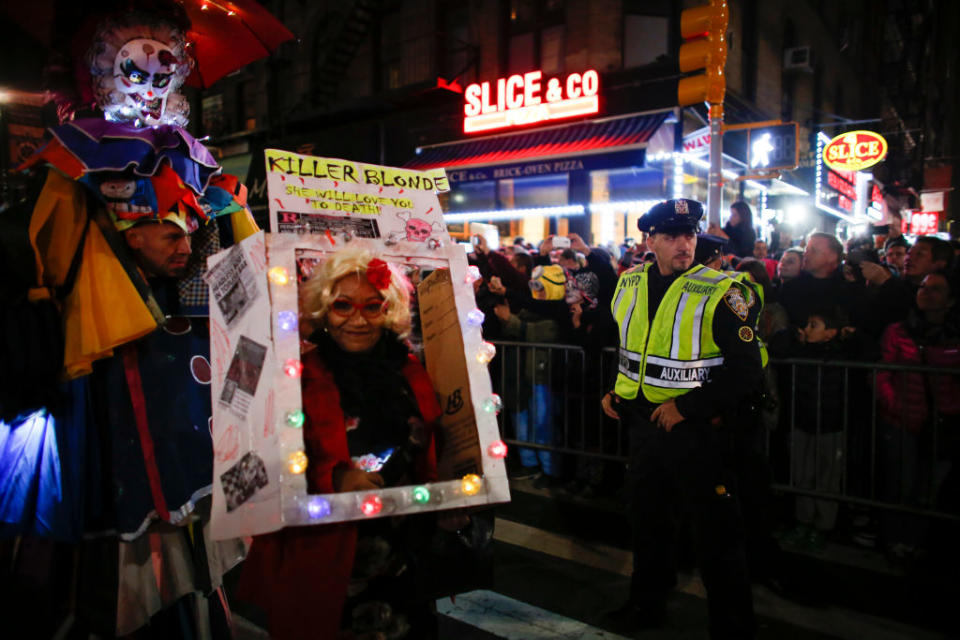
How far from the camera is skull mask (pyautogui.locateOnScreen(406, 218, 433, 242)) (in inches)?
96.5

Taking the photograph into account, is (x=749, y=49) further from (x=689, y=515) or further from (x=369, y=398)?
(x=369, y=398)

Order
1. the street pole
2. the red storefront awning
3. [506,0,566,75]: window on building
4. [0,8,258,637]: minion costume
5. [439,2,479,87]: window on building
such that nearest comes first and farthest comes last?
[0,8,258,637]: minion costume, the street pole, the red storefront awning, [506,0,566,75]: window on building, [439,2,479,87]: window on building

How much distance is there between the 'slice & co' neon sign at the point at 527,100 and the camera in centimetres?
1473

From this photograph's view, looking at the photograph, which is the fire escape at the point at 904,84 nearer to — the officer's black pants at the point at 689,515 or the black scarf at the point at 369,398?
the officer's black pants at the point at 689,515

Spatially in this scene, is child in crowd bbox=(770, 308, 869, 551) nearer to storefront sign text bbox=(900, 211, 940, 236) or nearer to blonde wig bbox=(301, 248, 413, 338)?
blonde wig bbox=(301, 248, 413, 338)

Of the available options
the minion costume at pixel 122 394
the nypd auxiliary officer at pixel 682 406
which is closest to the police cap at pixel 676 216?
the nypd auxiliary officer at pixel 682 406

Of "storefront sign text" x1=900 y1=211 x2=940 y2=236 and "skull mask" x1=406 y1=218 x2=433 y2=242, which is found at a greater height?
"storefront sign text" x1=900 y1=211 x2=940 y2=236

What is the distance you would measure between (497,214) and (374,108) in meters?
5.37

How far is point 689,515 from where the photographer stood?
352cm

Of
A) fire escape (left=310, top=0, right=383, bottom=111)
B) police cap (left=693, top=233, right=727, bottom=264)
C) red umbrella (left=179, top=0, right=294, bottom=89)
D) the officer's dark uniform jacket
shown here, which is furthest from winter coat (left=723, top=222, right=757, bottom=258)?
fire escape (left=310, top=0, right=383, bottom=111)

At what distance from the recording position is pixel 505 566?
179 inches

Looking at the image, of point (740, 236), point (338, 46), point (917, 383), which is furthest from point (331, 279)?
point (338, 46)

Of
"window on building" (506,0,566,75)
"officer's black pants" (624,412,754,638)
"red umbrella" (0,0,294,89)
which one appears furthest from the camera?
"window on building" (506,0,566,75)

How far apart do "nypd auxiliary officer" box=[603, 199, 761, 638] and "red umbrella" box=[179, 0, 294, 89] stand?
232 cm
